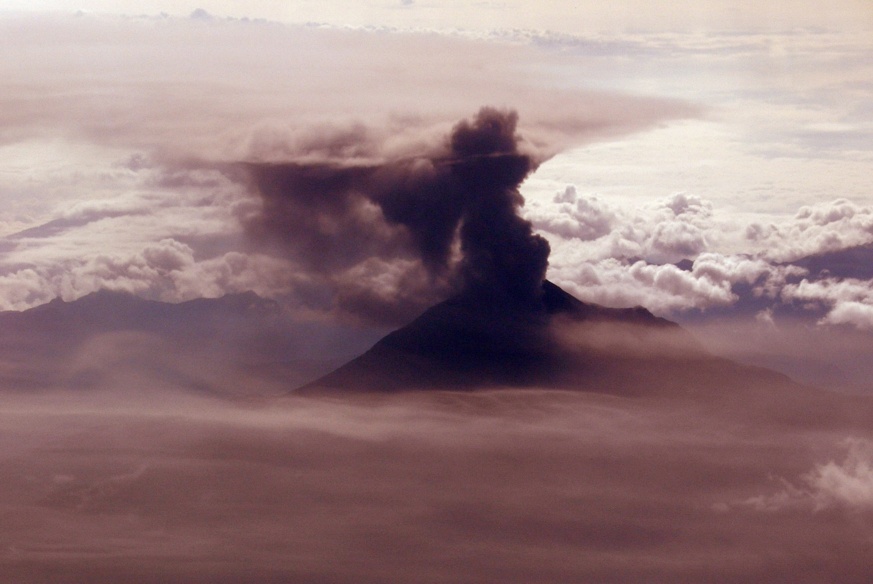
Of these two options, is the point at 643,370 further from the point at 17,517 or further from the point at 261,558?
the point at 17,517

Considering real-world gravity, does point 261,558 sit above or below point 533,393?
below

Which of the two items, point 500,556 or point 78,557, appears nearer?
point 78,557

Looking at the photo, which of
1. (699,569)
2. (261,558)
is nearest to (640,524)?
(699,569)

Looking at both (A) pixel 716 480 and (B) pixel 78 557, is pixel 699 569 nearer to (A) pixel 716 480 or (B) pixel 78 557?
(A) pixel 716 480

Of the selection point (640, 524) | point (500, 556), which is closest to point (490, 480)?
point (500, 556)

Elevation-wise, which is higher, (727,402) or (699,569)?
(727,402)

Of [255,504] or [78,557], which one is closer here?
[78,557]

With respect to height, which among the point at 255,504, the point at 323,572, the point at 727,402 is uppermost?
the point at 727,402
